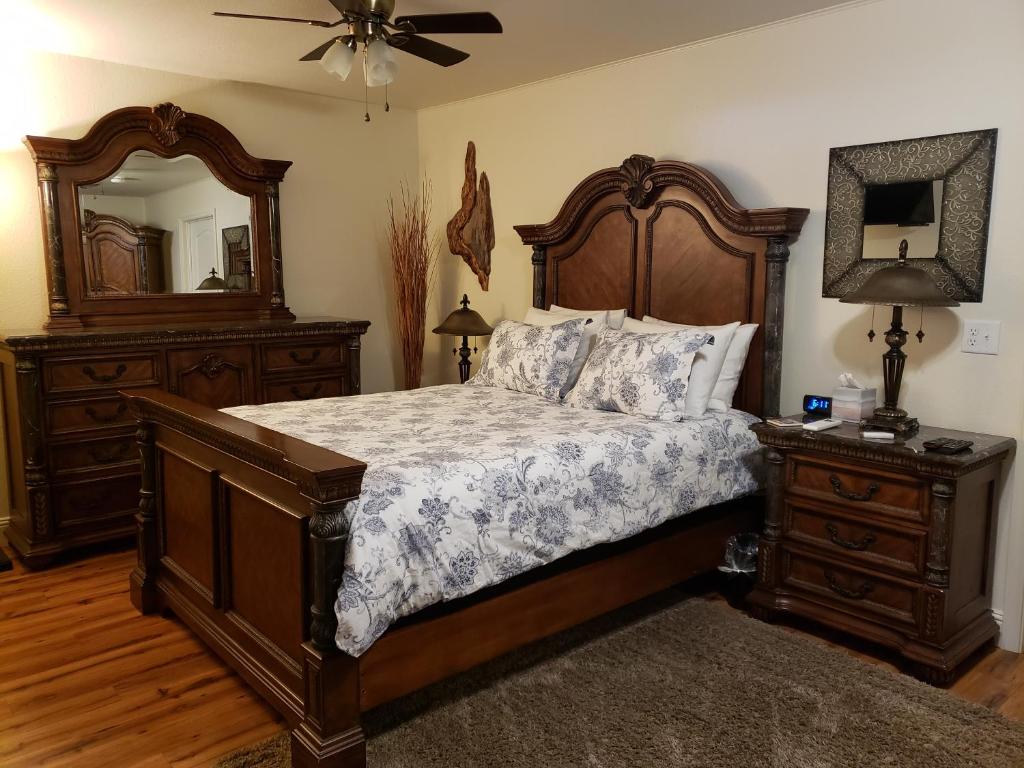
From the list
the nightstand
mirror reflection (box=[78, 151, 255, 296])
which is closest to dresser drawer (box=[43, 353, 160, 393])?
Result: mirror reflection (box=[78, 151, 255, 296])

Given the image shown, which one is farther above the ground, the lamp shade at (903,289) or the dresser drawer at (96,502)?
the lamp shade at (903,289)

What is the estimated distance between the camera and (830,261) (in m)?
3.15

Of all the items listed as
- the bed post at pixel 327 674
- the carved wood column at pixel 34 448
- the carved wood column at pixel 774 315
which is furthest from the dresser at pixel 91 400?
the carved wood column at pixel 774 315

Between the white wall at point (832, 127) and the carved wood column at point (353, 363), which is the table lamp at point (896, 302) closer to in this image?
the white wall at point (832, 127)

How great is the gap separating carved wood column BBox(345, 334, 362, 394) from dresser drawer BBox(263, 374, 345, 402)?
2.2 inches

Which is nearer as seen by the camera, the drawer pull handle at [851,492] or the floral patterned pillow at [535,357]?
the drawer pull handle at [851,492]

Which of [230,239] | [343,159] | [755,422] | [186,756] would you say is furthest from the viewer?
[343,159]

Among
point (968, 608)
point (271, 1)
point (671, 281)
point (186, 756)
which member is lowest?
point (186, 756)

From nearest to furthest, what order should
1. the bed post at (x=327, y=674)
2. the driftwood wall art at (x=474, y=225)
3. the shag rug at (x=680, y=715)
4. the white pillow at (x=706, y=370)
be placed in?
the bed post at (x=327, y=674) < the shag rug at (x=680, y=715) < the white pillow at (x=706, y=370) < the driftwood wall art at (x=474, y=225)

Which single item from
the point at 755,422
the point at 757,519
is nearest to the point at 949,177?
the point at 755,422

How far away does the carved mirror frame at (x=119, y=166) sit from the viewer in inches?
149

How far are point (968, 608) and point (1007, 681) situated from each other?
0.24 meters

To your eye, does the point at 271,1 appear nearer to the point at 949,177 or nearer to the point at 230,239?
the point at 230,239

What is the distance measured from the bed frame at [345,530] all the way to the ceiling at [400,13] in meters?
0.60
